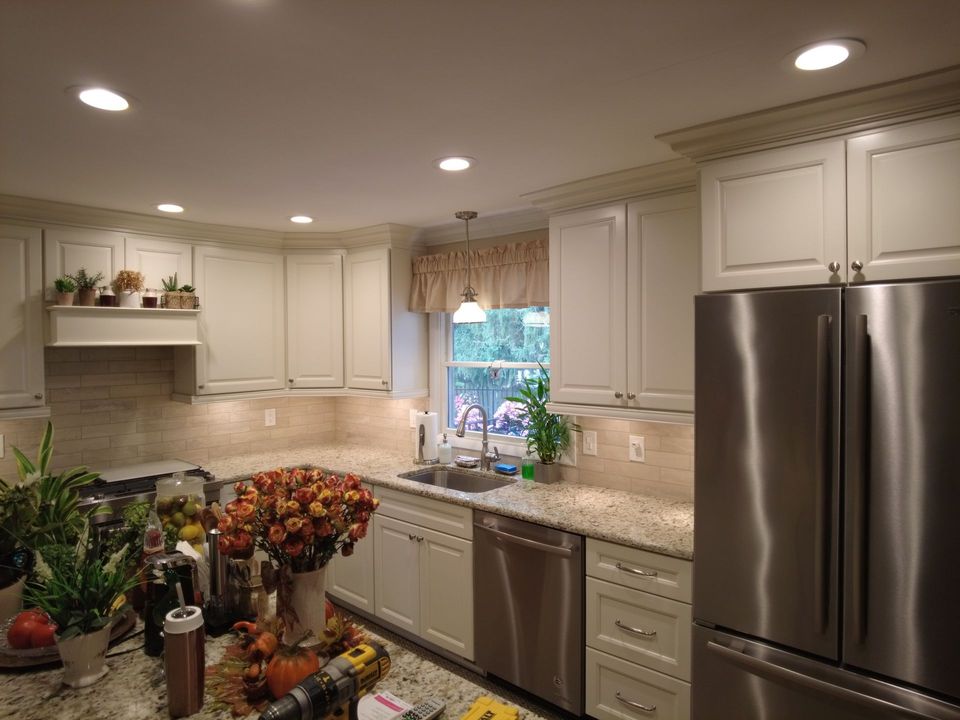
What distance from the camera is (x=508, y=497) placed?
2906 millimetres

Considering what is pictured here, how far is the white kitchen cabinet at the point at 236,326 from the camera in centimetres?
365

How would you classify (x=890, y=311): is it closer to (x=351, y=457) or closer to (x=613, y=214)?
(x=613, y=214)

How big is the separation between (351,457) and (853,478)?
3021 millimetres

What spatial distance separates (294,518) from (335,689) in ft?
1.31

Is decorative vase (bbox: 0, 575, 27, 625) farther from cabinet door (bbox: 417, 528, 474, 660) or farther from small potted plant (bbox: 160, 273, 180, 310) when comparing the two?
small potted plant (bbox: 160, 273, 180, 310)

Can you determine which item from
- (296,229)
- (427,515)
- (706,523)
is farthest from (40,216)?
(706,523)

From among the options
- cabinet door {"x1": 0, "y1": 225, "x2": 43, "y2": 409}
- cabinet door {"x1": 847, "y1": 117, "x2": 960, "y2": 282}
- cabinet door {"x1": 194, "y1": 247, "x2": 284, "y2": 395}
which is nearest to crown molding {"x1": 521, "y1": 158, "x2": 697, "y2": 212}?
cabinet door {"x1": 847, "y1": 117, "x2": 960, "y2": 282}

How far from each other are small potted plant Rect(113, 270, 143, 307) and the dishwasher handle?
2243mm

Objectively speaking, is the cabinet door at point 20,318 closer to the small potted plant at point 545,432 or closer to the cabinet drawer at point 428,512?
the cabinet drawer at point 428,512

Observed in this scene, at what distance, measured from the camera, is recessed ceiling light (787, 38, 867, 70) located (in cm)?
148

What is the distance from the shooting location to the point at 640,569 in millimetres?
2314

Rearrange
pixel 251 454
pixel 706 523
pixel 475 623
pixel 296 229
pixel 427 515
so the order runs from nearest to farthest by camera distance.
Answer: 1. pixel 706 523
2. pixel 475 623
3. pixel 427 515
4. pixel 296 229
5. pixel 251 454

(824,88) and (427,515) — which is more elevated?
(824,88)

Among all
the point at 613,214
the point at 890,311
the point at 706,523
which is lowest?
the point at 706,523
